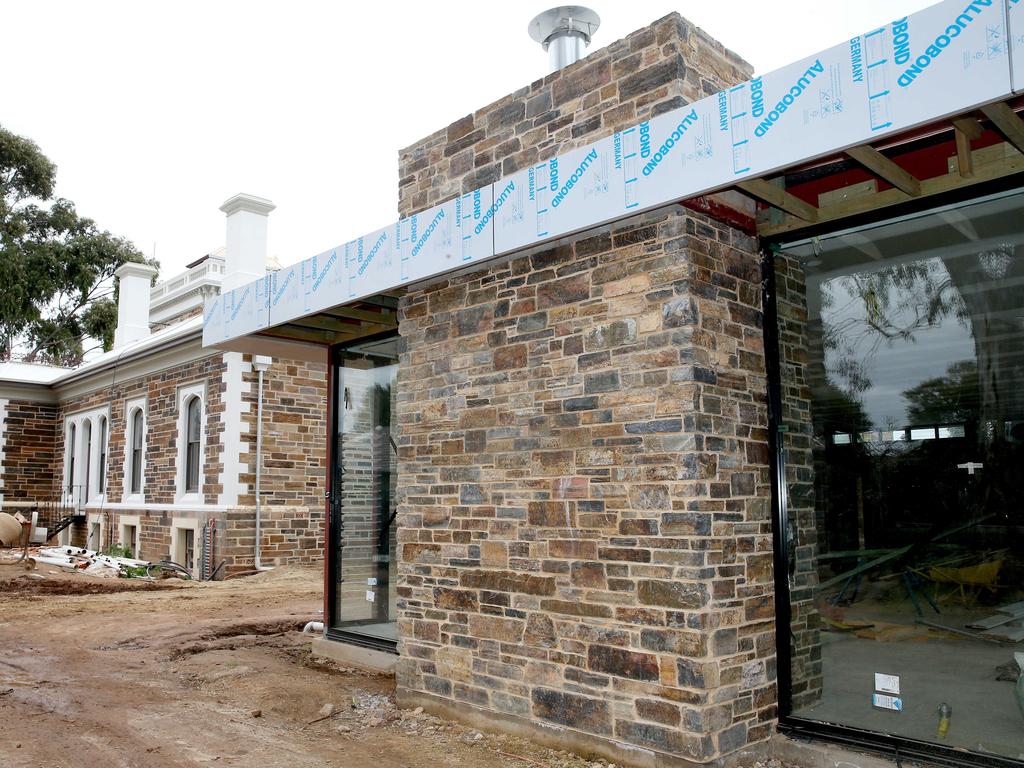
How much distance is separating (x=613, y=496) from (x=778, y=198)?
2.22 metres

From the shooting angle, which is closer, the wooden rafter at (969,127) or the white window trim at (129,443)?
the wooden rafter at (969,127)

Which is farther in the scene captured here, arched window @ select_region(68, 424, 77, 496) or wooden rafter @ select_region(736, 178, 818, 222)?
arched window @ select_region(68, 424, 77, 496)

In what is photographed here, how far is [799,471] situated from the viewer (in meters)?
5.69

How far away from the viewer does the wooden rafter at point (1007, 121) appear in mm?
4062

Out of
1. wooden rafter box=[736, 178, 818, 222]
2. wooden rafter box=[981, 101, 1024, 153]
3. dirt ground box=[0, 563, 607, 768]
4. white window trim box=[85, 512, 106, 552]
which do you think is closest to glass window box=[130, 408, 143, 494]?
white window trim box=[85, 512, 106, 552]

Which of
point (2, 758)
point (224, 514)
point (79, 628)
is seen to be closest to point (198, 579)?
point (224, 514)

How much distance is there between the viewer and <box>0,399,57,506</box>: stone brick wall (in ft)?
78.5

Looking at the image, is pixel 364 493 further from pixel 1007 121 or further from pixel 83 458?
pixel 83 458

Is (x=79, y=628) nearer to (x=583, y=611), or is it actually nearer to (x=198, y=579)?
(x=198, y=579)


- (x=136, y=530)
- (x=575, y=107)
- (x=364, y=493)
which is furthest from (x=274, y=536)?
(x=575, y=107)

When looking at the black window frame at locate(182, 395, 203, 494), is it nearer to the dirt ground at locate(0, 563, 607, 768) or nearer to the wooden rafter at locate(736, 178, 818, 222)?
the dirt ground at locate(0, 563, 607, 768)

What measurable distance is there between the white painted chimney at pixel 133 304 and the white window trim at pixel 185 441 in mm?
8202

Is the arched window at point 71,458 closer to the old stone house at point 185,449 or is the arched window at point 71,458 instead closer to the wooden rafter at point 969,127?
the old stone house at point 185,449

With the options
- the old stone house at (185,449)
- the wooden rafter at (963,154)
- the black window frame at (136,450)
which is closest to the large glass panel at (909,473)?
the wooden rafter at (963,154)
